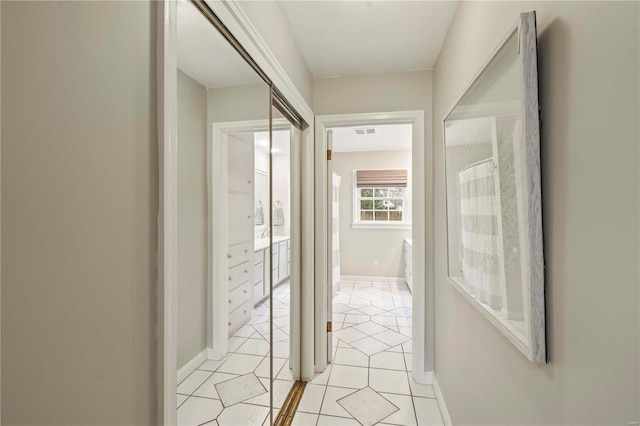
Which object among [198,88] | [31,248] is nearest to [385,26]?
[198,88]

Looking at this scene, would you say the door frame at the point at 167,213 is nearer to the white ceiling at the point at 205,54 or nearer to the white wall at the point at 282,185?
the white ceiling at the point at 205,54

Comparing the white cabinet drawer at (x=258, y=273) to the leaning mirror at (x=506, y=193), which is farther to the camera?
the white cabinet drawer at (x=258, y=273)

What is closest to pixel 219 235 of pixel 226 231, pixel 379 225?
pixel 226 231

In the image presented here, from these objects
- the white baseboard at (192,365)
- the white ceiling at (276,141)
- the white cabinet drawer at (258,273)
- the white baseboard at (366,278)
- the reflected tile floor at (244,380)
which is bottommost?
the white baseboard at (366,278)

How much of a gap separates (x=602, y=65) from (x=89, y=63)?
3.25ft

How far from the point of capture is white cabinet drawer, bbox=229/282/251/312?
4.48ft

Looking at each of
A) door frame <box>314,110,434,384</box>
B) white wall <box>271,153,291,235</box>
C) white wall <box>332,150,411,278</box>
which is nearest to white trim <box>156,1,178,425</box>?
white wall <box>271,153,291,235</box>

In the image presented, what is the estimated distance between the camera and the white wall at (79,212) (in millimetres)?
462

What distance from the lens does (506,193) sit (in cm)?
91

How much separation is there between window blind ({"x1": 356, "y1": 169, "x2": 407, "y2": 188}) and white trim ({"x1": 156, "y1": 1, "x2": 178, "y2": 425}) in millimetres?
5251

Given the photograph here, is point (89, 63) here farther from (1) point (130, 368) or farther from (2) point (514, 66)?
(2) point (514, 66)

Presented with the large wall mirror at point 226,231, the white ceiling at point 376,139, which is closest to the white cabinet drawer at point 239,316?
the large wall mirror at point 226,231

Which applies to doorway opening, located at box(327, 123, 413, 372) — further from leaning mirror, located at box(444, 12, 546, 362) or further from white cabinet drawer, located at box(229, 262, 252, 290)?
leaning mirror, located at box(444, 12, 546, 362)

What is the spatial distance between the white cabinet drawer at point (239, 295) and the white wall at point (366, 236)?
4442 millimetres
